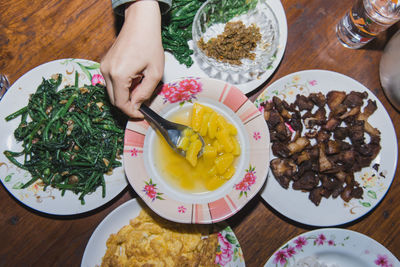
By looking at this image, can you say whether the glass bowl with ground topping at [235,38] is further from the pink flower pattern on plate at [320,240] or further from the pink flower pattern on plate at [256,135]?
the pink flower pattern on plate at [320,240]

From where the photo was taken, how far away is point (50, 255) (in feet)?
7.30

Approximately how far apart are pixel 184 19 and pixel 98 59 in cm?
75

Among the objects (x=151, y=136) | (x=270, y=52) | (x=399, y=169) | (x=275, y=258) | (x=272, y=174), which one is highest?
(x=270, y=52)

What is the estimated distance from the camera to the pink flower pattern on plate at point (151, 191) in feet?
→ 6.07

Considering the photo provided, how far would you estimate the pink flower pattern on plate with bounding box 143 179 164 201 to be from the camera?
6.07ft

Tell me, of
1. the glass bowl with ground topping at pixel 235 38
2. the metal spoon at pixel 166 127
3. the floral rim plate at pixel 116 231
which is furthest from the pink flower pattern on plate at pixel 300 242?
the glass bowl with ground topping at pixel 235 38

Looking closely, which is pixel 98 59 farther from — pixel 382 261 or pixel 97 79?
pixel 382 261

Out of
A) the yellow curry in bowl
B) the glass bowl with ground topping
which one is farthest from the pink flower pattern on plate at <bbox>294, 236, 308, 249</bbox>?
the glass bowl with ground topping

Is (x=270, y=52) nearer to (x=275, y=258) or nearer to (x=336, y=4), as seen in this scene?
(x=336, y=4)

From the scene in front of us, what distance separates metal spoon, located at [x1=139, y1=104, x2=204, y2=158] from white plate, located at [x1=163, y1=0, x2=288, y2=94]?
415 millimetres

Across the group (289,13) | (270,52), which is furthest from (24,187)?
(289,13)

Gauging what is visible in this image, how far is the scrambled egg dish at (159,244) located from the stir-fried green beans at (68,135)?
44 centimetres

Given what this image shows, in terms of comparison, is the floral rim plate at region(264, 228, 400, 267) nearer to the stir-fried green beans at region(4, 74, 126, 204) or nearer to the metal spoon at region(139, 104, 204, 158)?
the metal spoon at region(139, 104, 204, 158)

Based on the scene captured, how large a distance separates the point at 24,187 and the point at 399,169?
2.90 m
